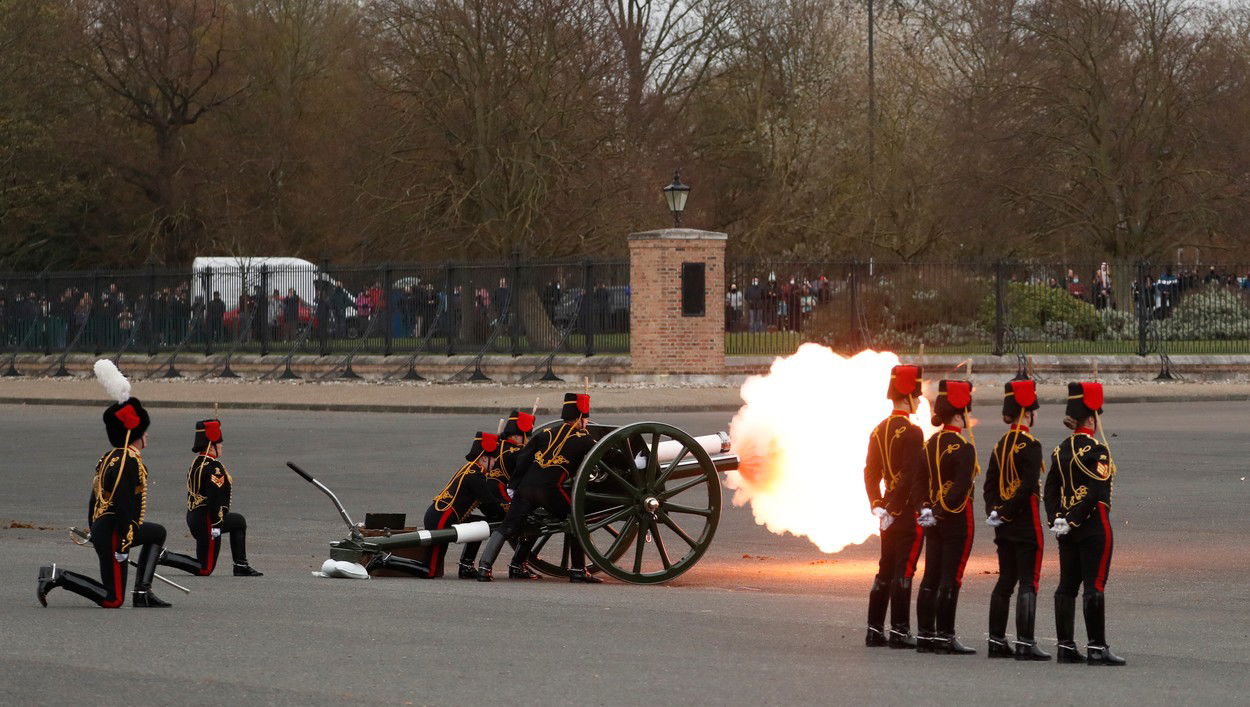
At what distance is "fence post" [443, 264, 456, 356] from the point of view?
120 feet

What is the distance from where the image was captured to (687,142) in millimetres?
46594

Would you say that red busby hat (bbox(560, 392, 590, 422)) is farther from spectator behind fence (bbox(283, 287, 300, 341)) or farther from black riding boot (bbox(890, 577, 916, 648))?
spectator behind fence (bbox(283, 287, 300, 341))

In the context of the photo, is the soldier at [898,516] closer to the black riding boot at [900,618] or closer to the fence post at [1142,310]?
the black riding boot at [900,618]

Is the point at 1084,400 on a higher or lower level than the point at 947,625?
higher

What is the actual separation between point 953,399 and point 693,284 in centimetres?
2460

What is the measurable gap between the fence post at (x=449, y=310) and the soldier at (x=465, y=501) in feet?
79.3

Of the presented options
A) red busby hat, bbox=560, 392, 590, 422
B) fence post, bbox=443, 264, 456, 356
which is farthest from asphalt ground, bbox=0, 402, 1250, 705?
fence post, bbox=443, 264, 456, 356

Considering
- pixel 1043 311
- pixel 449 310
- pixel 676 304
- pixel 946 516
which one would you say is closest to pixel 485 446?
pixel 946 516

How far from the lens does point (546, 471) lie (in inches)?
470

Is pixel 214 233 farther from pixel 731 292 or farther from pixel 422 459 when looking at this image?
pixel 422 459

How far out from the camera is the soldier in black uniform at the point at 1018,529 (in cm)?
898

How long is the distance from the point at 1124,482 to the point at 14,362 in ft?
104

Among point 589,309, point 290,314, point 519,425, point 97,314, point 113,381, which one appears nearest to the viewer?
point 113,381

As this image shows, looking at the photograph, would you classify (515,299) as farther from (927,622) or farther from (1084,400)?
(1084,400)
